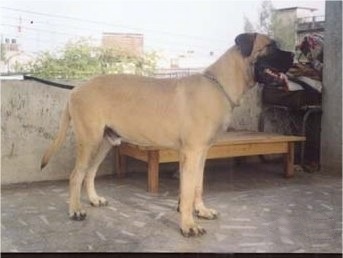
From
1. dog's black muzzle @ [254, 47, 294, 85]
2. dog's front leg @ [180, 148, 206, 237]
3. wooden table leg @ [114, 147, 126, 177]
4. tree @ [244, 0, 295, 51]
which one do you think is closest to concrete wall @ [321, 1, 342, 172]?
tree @ [244, 0, 295, 51]

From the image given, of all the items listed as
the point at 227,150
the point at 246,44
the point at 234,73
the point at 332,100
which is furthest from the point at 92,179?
the point at 332,100

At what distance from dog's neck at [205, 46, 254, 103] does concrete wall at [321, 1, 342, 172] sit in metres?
1.40

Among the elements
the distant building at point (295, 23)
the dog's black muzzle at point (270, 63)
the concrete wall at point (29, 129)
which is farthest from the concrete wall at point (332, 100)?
the concrete wall at point (29, 129)

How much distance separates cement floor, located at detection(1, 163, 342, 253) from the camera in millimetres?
2350

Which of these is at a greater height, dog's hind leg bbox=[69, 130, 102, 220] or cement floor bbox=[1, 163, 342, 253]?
dog's hind leg bbox=[69, 130, 102, 220]

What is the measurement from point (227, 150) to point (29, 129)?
138 cm

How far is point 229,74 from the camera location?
→ 2.56 metres

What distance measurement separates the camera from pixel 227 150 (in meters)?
3.34

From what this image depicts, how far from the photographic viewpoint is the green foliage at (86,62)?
294cm

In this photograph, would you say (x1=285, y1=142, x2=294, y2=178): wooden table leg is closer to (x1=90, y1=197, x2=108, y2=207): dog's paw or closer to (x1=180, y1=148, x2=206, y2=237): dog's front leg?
(x1=180, y1=148, x2=206, y2=237): dog's front leg

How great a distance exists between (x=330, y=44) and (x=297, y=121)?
719 mm

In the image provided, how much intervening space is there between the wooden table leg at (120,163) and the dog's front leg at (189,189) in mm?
1182

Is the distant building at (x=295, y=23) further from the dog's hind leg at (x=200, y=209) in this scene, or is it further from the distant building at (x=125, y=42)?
the dog's hind leg at (x=200, y=209)

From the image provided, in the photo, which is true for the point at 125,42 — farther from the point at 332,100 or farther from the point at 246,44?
the point at 332,100
